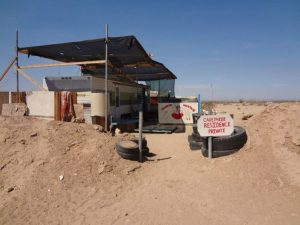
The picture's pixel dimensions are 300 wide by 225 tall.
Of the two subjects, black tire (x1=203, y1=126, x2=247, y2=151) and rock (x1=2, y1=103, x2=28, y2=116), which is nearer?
black tire (x1=203, y1=126, x2=247, y2=151)

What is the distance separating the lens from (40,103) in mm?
12789

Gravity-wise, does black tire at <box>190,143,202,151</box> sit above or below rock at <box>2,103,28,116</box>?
below

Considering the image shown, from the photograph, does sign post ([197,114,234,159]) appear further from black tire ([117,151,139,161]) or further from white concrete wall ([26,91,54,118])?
white concrete wall ([26,91,54,118])

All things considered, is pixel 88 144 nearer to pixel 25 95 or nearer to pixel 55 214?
pixel 55 214

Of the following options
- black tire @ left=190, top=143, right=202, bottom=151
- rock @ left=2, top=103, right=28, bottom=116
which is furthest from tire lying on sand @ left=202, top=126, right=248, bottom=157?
rock @ left=2, top=103, right=28, bottom=116

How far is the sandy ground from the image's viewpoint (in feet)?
16.8

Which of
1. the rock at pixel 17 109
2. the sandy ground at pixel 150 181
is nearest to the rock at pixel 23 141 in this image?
the sandy ground at pixel 150 181

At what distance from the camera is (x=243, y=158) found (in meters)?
6.82

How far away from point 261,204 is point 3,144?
7.05m

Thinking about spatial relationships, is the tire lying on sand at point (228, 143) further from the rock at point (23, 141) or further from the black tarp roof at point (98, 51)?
the black tarp roof at point (98, 51)

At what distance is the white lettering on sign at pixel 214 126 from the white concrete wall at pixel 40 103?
24.8ft

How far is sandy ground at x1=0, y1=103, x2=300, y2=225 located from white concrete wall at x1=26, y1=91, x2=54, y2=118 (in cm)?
369

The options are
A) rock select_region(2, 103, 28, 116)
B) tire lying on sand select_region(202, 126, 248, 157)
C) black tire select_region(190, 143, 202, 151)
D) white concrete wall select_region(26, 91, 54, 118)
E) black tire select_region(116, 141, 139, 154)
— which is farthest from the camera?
rock select_region(2, 103, 28, 116)

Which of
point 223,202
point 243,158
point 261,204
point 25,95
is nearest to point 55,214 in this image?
point 223,202
